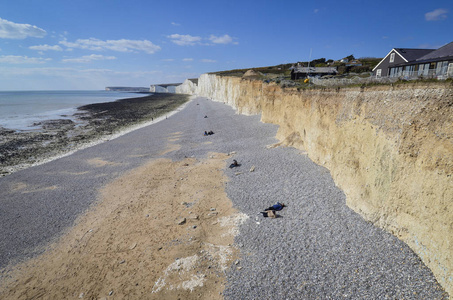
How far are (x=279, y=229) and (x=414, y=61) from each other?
26661 mm

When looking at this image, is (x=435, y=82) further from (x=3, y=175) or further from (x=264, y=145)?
(x=3, y=175)

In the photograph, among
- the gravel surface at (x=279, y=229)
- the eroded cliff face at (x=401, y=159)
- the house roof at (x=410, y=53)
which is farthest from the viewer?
the house roof at (x=410, y=53)

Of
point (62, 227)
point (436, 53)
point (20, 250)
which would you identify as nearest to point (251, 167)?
point (62, 227)

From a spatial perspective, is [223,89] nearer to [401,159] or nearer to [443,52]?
[443,52]

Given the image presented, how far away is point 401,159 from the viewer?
7.98m

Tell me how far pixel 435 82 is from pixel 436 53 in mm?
21694

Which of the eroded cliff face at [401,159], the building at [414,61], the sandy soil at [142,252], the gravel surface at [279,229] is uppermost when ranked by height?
the building at [414,61]

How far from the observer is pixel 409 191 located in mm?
7539

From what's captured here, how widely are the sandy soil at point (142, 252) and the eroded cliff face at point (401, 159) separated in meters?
6.13

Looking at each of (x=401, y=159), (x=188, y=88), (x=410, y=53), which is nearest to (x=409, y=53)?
(x=410, y=53)

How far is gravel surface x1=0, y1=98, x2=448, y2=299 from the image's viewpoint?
23.7 feet

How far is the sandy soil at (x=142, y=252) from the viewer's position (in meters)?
8.39

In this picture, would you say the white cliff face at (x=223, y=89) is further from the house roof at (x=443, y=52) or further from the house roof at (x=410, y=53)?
the house roof at (x=443, y=52)

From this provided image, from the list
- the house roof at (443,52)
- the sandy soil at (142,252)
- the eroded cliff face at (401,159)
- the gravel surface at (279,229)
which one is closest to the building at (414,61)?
the house roof at (443,52)
